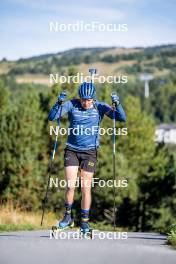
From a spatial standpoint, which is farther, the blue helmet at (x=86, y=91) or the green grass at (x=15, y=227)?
the green grass at (x=15, y=227)

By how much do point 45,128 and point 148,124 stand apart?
1422 cm

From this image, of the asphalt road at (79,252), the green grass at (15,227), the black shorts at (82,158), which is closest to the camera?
the asphalt road at (79,252)

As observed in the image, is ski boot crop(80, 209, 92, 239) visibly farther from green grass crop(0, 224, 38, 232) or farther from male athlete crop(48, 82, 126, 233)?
green grass crop(0, 224, 38, 232)

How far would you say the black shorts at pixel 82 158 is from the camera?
850 centimetres

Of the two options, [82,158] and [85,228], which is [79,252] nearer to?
[85,228]

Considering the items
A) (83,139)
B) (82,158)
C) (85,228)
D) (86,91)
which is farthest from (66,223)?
(86,91)

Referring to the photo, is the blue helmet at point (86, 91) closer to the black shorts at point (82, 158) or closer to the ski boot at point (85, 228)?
the black shorts at point (82, 158)

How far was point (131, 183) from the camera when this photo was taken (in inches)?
1903

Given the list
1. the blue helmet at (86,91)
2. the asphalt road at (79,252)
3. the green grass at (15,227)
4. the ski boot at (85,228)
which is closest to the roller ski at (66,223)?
the ski boot at (85,228)

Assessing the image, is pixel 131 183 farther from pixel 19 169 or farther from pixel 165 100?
pixel 165 100

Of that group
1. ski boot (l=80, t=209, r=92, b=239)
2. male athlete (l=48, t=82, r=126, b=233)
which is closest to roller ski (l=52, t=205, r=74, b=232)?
male athlete (l=48, t=82, r=126, b=233)

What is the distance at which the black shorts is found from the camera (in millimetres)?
8500

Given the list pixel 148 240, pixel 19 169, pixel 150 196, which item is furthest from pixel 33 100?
pixel 148 240

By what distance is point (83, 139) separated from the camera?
27.8 feet
